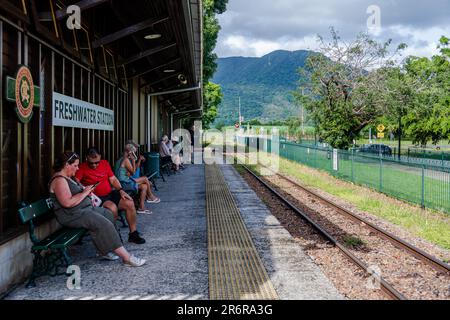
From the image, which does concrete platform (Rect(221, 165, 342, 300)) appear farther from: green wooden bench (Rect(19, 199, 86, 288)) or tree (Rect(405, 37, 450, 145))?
tree (Rect(405, 37, 450, 145))

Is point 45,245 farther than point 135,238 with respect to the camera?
No

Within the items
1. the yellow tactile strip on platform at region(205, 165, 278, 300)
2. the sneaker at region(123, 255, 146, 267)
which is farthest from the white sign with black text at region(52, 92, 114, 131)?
the yellow tactile strip on platform at region(205, 165, 278, 300)

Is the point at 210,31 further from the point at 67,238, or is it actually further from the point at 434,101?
the point at 67,238

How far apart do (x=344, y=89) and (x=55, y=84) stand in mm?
17065

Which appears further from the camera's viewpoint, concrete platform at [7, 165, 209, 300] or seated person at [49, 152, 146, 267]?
seated person at [49, 152, 146, 267]

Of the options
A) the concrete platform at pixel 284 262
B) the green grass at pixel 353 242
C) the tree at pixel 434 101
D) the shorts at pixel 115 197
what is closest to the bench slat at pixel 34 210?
the shorts at pixel 115 197

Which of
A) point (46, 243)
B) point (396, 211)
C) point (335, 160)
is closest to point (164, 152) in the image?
point (335, 160)

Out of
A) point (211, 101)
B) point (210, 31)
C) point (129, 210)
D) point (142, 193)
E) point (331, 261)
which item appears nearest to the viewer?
point (331, 261)

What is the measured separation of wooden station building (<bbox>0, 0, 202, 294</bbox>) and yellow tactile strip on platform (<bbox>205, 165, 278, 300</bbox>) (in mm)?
2204

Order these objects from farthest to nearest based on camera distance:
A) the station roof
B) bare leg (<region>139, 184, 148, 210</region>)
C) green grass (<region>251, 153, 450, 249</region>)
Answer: bare leg (<region>139, 184, 148, 210</region>), green grass (<region>251, 153, 450, 249</region>), the station roof

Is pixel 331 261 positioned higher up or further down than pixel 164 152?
further down

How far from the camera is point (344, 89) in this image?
21.8m

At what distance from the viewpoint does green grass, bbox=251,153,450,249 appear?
8.62 metres

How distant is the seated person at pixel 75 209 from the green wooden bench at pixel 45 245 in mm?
173
